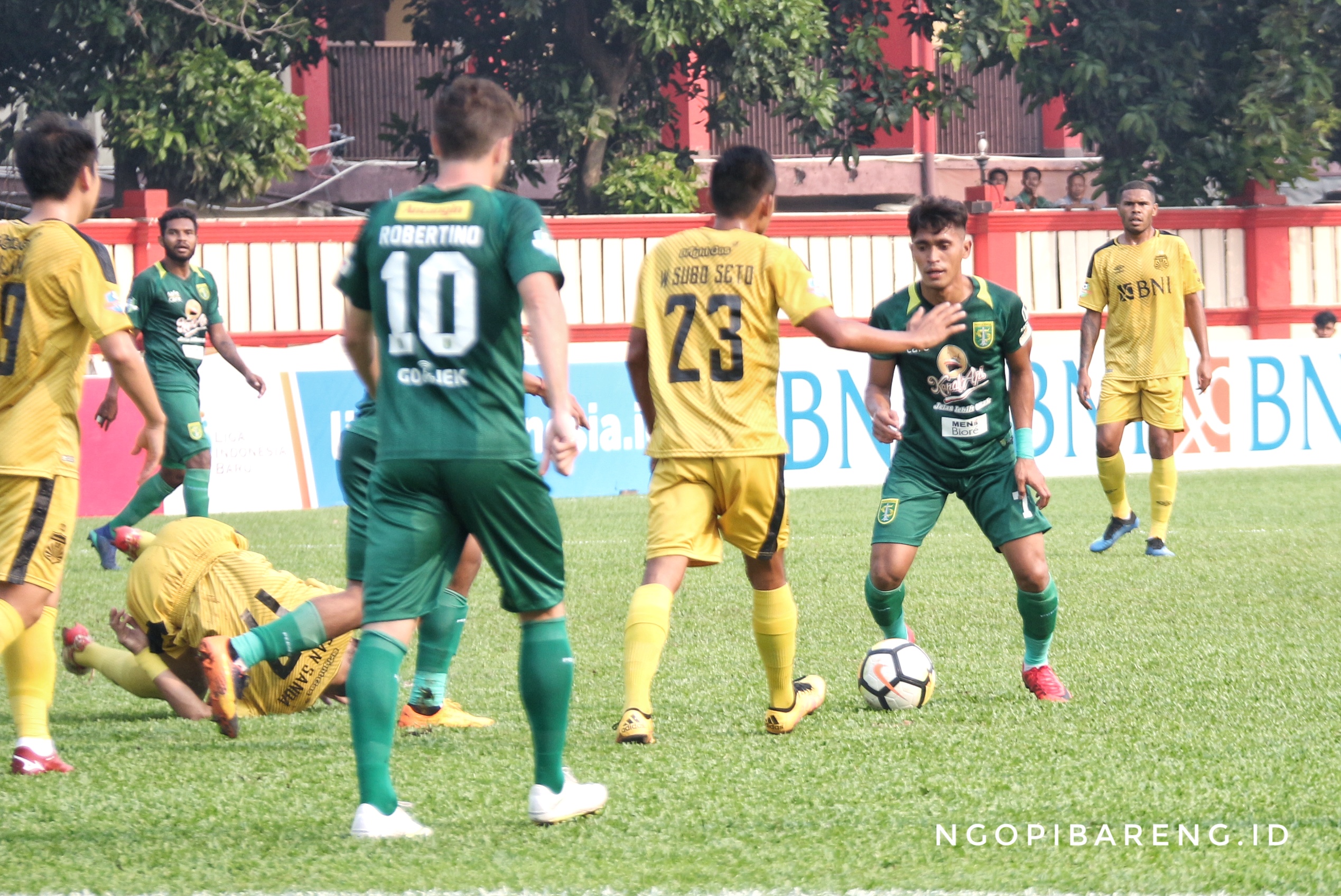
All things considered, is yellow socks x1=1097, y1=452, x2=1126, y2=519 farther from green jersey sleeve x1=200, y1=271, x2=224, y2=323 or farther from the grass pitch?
green jersey sleeve x1=200, y1=271, x2=224, y2=323

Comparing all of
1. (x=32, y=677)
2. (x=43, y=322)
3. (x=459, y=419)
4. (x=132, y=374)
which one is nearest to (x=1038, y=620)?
(x=459, y=419)

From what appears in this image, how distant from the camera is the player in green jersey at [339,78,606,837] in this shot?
13.0ft

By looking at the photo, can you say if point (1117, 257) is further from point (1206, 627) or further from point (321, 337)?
point (321, 337)

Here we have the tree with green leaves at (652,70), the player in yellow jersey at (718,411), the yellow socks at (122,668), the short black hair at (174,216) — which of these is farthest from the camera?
the tree with green leaves at (652,70)

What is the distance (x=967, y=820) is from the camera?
415 cm

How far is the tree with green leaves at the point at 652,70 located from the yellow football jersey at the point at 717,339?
46.2 feet

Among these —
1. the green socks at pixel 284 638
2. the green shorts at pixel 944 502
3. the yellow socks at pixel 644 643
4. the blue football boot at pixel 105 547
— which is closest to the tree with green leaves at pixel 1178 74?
the blue football boot at pixel 105 547

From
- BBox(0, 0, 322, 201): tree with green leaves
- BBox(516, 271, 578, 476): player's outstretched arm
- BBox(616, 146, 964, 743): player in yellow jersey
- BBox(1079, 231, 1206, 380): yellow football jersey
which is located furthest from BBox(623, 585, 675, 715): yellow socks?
BBox(0, 0, 322, 201): tree with green leaves

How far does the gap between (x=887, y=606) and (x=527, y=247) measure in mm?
2660

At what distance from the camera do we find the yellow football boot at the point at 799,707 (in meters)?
5.36

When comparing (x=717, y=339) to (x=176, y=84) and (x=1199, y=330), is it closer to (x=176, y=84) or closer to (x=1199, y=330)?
(x=1199, y=330)

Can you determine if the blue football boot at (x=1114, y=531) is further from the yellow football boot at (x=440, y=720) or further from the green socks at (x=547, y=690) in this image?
the green socks at (x=547, y=690)

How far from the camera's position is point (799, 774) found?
15.5ft

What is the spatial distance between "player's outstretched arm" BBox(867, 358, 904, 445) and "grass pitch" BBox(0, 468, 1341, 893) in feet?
3.12
